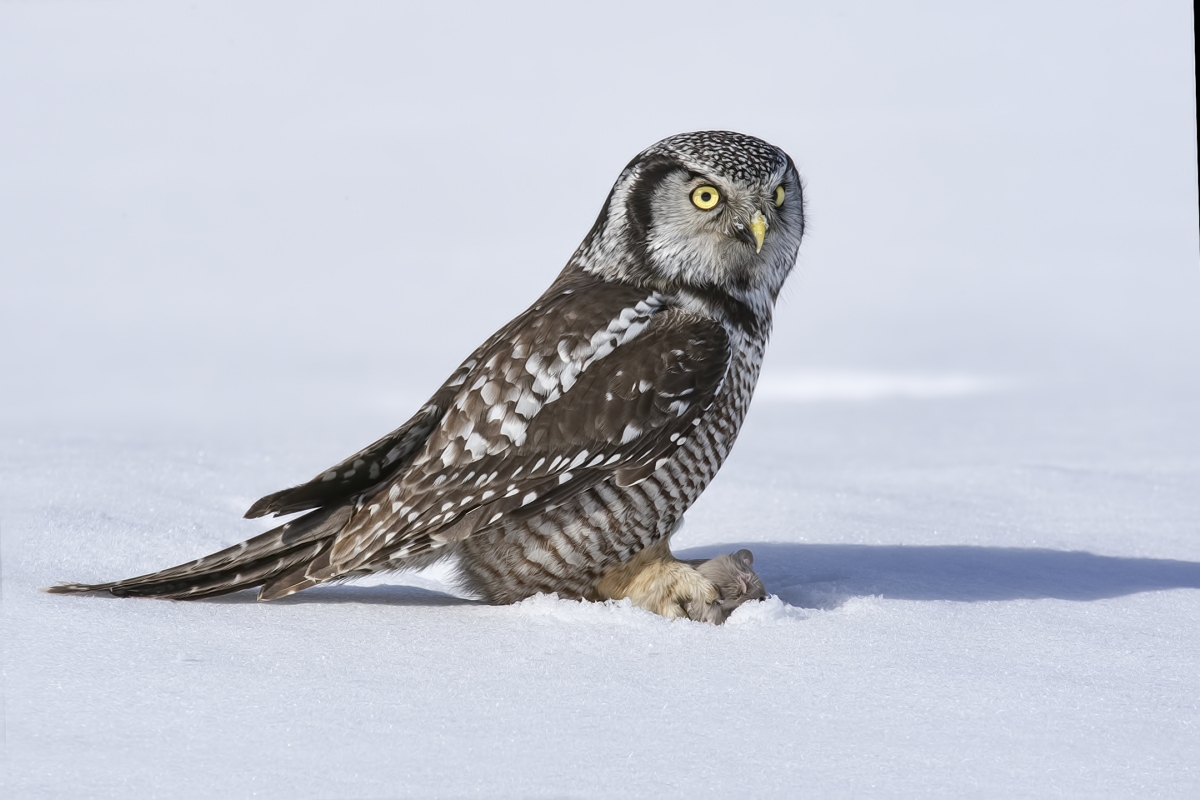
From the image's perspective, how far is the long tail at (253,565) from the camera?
3451 millimetres

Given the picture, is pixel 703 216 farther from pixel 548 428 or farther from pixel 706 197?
pixel 548 428

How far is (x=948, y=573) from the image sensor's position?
3.98 meters

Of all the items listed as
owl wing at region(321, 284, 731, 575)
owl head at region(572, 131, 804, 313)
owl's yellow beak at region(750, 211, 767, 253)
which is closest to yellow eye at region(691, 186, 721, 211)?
owl head at region(572, 131, 804, 313)

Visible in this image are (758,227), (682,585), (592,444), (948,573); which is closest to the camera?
(592,444)

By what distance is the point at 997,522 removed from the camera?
187 inches

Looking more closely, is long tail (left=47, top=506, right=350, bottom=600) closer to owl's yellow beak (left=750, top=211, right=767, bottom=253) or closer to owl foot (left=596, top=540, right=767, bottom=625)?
owl foot (left=596, top=540, right=767, bottom=625)

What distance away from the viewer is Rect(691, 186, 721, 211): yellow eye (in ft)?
11.8

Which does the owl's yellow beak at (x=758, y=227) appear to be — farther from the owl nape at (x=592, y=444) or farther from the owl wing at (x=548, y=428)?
the owl wing at (x=548, y=428)

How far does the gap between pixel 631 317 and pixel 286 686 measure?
134 cm

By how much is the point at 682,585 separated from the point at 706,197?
42.3 inches

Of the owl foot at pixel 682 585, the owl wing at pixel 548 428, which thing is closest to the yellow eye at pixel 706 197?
the owl wing at pixel 548 428

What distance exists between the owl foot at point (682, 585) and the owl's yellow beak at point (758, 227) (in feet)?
2.86

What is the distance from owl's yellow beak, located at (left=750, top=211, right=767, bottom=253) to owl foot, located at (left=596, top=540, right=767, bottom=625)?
87cm

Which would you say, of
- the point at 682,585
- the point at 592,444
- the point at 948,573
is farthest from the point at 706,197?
the point at 948,573
